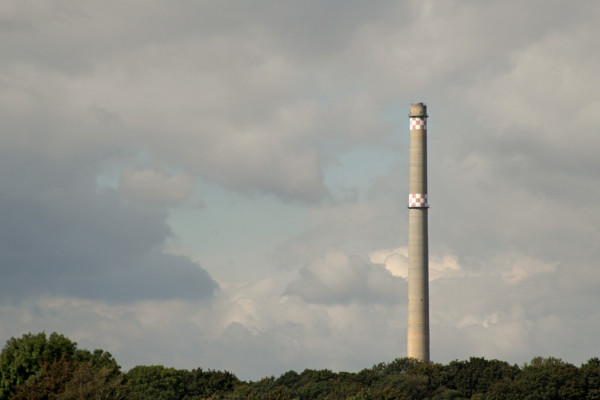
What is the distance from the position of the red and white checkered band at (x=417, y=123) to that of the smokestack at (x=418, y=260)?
3788mm

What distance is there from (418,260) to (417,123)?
22162mm

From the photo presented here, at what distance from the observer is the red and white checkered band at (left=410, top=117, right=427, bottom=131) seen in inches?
5915

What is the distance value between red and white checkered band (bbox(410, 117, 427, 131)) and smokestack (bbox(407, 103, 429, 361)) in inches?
149

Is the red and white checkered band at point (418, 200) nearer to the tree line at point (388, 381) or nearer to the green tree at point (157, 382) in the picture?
the tree line at point (388, 381)

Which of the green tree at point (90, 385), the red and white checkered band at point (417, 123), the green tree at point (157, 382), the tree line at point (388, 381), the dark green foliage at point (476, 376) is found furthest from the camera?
the red and white checkered band at point (417, 123)

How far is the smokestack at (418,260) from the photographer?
14425cm

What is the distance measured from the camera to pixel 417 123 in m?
150

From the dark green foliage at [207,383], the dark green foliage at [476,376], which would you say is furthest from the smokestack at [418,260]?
the dark green foliage at [207,383]

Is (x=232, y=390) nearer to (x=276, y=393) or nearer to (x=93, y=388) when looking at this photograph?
(x=276, y=393)

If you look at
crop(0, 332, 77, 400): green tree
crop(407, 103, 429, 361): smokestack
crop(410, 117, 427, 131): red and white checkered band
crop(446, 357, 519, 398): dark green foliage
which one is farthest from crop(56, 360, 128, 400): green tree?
crop(410, 117, 427, 131): red and white checkered band

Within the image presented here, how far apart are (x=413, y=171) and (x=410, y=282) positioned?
1731 cm

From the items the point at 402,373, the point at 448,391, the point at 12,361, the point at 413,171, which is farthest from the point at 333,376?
the point at 12,361

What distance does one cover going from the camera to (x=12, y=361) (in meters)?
91.2

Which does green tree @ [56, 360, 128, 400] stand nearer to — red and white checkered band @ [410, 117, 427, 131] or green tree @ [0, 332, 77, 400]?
green tree @ [0, 332, 77, 400]
